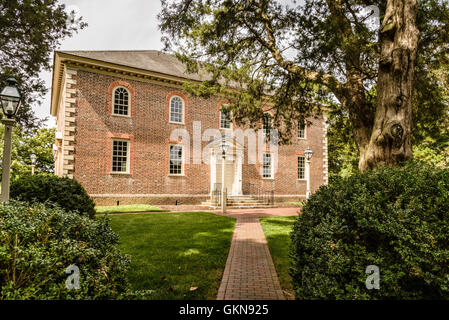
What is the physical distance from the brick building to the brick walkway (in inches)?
363

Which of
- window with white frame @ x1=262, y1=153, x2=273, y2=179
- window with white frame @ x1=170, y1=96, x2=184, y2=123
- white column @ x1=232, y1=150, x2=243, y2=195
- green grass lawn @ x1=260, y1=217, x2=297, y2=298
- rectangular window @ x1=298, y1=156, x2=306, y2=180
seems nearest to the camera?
green grass lawn @ x1=260, y1=217, x2=297, y2=298

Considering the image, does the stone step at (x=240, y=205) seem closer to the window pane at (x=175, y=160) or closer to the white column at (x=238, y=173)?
the white column at (x=238, y=173)

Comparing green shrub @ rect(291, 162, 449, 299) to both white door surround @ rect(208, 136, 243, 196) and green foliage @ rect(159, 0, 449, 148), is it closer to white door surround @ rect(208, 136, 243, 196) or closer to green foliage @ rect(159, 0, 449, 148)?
green foliage @ rect(159, 0, 449, 148)

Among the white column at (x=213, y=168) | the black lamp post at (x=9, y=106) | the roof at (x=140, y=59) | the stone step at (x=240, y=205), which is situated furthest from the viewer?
the white column at (x=213, y=168)

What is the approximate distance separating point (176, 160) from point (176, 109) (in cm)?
363

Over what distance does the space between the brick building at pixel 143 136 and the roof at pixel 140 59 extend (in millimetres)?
78

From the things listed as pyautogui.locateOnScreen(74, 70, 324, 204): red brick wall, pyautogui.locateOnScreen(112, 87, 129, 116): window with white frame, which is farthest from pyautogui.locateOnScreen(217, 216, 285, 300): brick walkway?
pyautogui.locateOnScreen(112, 87, 129, 116): window with white frame

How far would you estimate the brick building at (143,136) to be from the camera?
53.9ft

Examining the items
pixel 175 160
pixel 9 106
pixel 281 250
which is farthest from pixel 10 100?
pixel 175 160

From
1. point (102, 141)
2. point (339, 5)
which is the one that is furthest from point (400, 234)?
point (102, 141)

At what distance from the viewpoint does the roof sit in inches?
687

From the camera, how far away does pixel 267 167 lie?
2361cm

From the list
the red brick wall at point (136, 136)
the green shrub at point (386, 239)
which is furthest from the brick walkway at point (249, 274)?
the red brick wall at point (136, 136)
